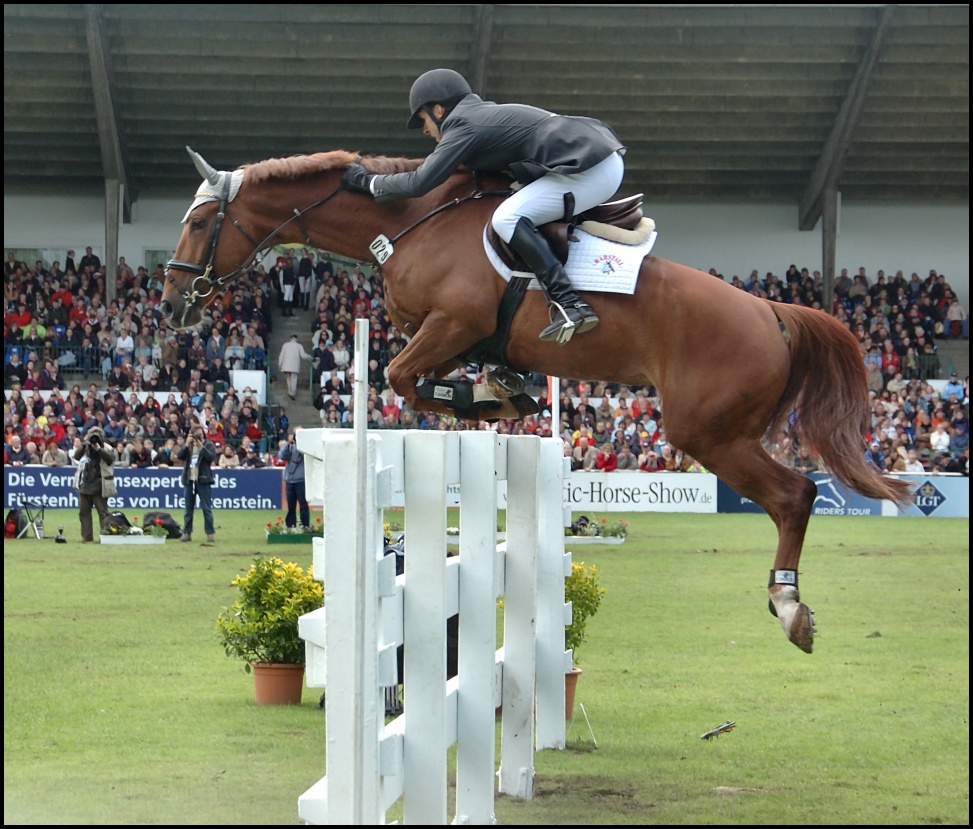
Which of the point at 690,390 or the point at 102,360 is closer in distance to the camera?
the point at 690,390

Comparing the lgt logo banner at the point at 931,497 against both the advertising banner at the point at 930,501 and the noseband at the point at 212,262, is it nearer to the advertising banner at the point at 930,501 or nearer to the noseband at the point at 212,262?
the advertising banner at the point at 930,501

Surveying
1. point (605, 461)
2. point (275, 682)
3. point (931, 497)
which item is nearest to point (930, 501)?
point (931, 497)

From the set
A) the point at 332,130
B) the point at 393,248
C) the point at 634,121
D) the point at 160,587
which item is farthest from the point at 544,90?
the point at 393,248

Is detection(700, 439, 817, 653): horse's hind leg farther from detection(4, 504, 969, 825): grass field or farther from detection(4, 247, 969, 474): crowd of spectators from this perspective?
detection(4, 247, 969, 474): crowd of spectators

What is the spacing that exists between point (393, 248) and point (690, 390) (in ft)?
4.45

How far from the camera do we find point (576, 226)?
4.88m

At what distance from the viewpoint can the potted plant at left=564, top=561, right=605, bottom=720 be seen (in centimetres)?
686

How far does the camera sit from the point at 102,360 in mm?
25672

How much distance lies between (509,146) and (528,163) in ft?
0.35

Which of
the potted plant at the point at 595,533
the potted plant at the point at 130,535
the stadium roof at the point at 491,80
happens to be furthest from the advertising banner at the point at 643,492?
the stadium roof at the point at 491,80

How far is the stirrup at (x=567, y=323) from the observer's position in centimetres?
454

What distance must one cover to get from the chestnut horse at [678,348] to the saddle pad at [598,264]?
4cm

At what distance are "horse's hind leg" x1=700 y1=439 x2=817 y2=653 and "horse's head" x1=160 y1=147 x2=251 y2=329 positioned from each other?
7.33 ft

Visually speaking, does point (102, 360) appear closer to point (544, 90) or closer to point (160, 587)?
point (544, 90)
